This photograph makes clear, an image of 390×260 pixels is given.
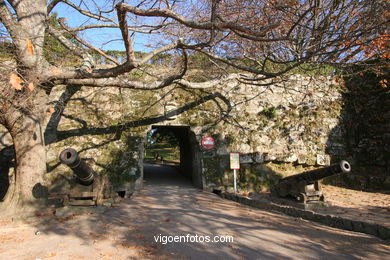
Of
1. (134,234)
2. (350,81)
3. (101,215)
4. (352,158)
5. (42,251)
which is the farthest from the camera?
(350,81)

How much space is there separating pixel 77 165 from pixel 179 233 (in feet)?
9.08

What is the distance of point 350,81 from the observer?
11266mm

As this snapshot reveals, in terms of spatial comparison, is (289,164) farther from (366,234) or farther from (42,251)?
(42,251)

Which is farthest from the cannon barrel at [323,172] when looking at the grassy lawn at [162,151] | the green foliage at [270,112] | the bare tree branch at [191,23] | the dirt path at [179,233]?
the grassy lawn at [162,151]

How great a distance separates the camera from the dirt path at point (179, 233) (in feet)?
11.8

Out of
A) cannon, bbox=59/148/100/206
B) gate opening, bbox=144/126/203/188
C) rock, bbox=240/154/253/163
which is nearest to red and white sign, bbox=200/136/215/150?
gate opening, bbox=144/126/203/188

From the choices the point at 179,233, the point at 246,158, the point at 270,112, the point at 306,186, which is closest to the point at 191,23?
the point at 179,233

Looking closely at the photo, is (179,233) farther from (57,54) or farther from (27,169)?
(57,54)

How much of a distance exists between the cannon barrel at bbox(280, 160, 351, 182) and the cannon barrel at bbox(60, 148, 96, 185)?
5.21 m

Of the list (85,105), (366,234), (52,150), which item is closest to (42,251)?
(366,234)

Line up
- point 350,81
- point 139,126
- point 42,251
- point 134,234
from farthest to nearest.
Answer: point 350,81
point 139,126
point 134,234
point 42,251

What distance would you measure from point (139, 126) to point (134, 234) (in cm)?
571

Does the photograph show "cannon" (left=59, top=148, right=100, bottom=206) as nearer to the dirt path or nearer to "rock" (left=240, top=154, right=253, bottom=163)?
the dirt path

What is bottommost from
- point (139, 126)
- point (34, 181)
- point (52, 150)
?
point (34, 181)
